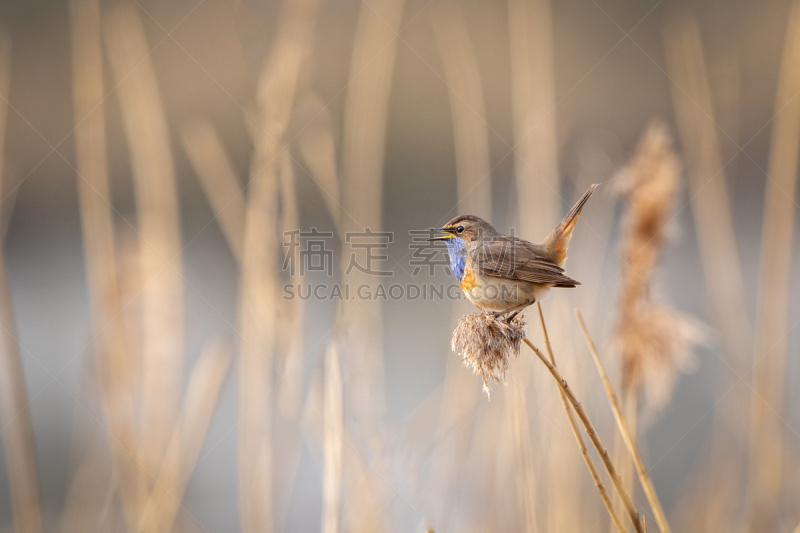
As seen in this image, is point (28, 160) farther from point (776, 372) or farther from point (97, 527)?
point (776, 372)

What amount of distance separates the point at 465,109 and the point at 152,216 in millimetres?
1923

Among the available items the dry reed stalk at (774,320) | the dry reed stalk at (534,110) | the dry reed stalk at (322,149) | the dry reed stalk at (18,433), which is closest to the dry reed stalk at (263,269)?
the dry reed stalk at (322,149)

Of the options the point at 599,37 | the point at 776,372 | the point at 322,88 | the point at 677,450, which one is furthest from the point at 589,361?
the point at 599,37

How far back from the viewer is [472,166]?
3193 mm

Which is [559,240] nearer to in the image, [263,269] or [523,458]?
[523,458]

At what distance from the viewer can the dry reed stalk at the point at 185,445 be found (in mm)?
2837

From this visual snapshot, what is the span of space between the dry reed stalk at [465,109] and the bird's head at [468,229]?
0.37 ft

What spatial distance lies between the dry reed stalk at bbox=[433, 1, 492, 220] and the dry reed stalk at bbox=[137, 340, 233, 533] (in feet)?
5.76

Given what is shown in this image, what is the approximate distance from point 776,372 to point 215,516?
4.57 metres

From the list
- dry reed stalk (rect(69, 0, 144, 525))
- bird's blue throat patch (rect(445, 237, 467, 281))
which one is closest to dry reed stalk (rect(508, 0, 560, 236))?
bird's blue throat patch (rect(445, 237, 467, 281))

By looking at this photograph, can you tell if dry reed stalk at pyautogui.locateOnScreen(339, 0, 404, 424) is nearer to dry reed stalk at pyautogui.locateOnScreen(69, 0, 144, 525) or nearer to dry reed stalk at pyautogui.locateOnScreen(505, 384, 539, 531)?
dry reed stalk at pyautogui.locateOnScreen(505, 384, 539, 531)

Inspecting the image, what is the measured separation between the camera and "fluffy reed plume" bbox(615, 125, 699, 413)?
2.49 m

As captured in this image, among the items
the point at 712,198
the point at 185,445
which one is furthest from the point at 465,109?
the point at 185,445

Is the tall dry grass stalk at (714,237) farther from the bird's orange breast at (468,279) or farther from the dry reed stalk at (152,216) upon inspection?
the dry reed stalk at (152,216)
